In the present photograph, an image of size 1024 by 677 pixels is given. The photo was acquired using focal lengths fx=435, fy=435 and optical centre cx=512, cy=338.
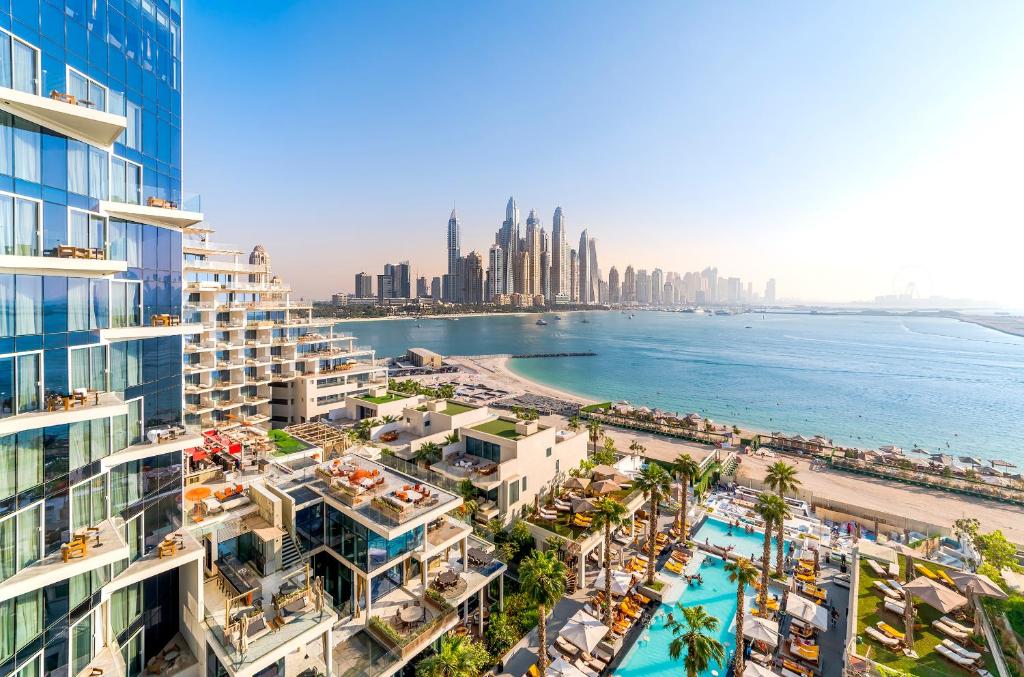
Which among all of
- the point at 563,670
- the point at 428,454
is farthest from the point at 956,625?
the point at 428,454

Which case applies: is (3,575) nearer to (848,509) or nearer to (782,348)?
(848,509)

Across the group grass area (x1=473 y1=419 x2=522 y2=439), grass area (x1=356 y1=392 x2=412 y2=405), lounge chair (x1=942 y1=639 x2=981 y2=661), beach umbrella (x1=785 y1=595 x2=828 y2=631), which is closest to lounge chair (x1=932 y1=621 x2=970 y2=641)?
lounge chair (x1=942 y1=639 x2=981 y2=661)

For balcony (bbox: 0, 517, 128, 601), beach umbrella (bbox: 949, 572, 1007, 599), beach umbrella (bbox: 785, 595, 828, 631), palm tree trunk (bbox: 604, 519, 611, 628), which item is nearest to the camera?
balcony (bbox: 0, 517, 128, 601)

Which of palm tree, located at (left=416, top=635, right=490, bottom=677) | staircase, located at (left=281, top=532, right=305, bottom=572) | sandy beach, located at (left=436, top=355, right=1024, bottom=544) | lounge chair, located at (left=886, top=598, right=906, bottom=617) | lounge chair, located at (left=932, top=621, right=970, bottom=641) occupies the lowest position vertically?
sandy beach, located at (left=436, top=355, right=1024, bottom=544)

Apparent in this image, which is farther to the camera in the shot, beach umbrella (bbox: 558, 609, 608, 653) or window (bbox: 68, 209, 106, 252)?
beach umbrella (bbox: 558, 609, 608, 653)

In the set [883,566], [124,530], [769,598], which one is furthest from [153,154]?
[883,566]

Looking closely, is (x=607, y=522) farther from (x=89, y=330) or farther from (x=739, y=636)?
(x=89, y=330)

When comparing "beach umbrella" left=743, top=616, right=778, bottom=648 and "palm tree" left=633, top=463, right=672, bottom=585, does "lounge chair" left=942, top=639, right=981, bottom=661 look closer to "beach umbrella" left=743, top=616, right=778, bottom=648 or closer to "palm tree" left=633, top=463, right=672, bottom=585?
"beach umbrella" left=743, top=616, right=778, bottom=648

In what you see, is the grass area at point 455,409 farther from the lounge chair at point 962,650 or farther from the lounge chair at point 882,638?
the lounge chair at point 962,650
